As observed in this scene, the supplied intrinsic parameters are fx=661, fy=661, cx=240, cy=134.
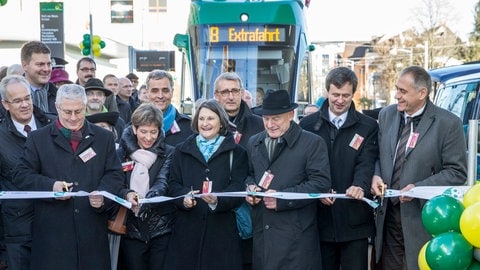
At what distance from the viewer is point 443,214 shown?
14.3ft

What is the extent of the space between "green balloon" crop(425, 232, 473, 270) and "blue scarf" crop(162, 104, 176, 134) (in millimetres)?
2878

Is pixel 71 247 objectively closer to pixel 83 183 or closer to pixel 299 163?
pixel 83 183

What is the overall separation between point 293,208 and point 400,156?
3.29 feet

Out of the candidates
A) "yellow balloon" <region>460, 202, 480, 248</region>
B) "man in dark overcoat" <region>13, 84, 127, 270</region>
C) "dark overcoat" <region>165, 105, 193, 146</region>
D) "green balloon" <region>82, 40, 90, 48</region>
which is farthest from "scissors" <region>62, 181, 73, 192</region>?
"green balloon" <region>82, 40, 90, 48</region>

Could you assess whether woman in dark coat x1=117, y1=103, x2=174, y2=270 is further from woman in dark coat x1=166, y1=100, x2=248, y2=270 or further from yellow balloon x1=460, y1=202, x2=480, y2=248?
yellow balloon x1=460, y1=202, x2=480, y2=248

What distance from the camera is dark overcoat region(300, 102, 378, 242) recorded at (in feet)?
18.1

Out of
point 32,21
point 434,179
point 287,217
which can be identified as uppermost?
point 32,21

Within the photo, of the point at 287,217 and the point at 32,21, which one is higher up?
the point at 32,21

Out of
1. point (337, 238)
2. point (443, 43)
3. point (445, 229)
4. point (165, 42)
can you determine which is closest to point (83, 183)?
point (337, 238)

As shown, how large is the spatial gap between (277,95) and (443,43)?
45767 mm

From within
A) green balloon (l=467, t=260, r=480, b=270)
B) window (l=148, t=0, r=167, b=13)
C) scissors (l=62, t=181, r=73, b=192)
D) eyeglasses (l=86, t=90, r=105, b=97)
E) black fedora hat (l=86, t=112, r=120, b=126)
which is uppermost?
window (l=148, t=0, r=167, b=13)

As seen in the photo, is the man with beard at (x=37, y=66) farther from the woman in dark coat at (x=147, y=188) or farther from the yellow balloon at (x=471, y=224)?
the yellow balloon at (x=471, y=224)

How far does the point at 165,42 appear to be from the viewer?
206ft

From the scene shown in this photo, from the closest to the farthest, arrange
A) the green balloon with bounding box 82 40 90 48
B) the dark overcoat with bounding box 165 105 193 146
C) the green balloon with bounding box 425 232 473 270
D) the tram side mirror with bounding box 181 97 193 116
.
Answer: the green balloon with bounding box 425 232 473 270 → the dark overcoat with bounding box 165 105 193 146 → the tram side mirror with bounding box 181 97 193 116 → the green balloon with bounding box 82 40 90 48
